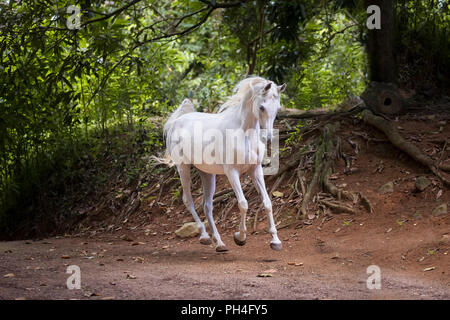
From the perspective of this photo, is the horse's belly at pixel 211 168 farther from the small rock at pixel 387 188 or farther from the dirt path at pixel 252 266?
the small rock at pixel 387 188

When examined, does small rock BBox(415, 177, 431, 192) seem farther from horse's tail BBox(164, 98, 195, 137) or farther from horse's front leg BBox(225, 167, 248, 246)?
horse's tail BBox(164, 98, 195, 137)

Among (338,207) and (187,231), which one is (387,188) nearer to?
(338,207)

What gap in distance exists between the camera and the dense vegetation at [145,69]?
8.34 meters


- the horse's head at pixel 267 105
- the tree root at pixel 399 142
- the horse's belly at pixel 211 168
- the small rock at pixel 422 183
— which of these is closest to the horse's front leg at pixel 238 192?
the horse's belly at pixel 211 168

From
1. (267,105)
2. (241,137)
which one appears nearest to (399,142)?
(241,137)

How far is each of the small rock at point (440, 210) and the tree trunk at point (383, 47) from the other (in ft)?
9.91

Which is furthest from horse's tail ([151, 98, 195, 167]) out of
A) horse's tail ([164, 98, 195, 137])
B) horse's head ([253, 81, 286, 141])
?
horse's head ([253, 81, 286, 141])

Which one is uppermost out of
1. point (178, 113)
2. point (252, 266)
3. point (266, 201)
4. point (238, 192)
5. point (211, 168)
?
point (178, 113)

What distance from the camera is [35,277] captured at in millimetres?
5395

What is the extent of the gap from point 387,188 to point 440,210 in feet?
3.12

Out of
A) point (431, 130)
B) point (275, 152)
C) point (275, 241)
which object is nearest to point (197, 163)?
point (275, 241)

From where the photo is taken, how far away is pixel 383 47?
914cm

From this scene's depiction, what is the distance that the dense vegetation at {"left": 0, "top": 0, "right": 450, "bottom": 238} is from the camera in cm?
834

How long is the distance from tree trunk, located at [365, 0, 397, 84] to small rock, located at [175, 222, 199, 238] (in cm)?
397
